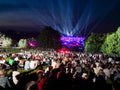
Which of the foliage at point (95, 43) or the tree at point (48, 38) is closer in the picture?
the foliage at point (95, 43)

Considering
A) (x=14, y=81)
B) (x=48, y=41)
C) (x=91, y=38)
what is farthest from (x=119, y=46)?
(x=48, y=41)

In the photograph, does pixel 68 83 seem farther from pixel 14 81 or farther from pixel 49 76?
pixel 14 81

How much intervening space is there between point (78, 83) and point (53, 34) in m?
165

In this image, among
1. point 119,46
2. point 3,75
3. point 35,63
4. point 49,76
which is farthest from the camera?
point 119,46

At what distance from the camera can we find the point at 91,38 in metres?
140

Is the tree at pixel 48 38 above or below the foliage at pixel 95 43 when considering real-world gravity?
above

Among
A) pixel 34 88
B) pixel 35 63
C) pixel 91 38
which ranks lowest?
pixel 34 88

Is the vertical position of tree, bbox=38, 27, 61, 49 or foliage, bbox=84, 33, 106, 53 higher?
tree, bbox=38, 27, 61, 49

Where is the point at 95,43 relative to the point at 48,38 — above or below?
below

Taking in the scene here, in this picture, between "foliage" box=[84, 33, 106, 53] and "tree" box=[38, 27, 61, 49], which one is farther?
"tree" box=[38, 27, 61, 49]

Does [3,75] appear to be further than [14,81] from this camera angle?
No

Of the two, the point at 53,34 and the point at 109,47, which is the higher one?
the point at 53,34

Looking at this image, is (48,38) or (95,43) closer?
(95,43)

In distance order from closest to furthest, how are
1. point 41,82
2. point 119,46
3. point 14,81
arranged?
1. point 41,82
2. point 14,81
3. point 119,46
